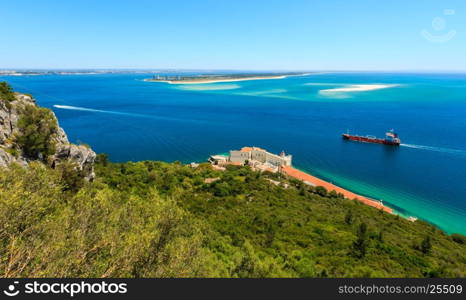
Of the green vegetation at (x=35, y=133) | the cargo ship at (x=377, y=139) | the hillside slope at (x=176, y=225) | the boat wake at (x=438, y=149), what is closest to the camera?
the hillside slope at (x=176, y=225)

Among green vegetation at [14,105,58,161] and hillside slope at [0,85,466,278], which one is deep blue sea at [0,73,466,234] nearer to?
hillside slope at [0,85,466,278]

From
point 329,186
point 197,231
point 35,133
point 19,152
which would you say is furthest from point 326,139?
point 19,152

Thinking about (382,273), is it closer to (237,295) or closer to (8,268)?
(237,295)

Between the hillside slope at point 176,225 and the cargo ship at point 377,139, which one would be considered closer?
the hillside slope at point 176,225

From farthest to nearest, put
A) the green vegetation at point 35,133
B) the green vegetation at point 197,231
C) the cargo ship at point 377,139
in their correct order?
the cargo ship at point 377,139 → the green vegetation at point 35,133 → the green vegetation at point 197,231

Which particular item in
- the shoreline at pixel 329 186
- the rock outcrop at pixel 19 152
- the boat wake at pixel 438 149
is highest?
the rock outcrop at pixel 19 152

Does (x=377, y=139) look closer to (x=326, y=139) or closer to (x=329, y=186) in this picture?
(x=326, y=139)

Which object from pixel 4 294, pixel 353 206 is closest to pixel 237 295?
pixel 4 294

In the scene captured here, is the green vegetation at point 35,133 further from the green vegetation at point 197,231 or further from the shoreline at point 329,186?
the shoreline at point 329,186

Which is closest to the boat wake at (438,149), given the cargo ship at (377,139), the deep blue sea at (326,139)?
the deep blue sea at (326,139)
